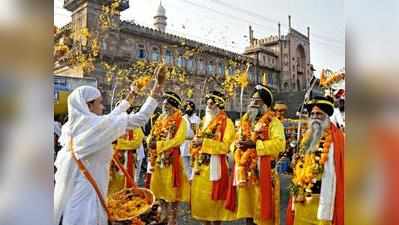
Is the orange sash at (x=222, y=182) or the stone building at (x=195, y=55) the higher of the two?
the stone building at (x=195, y=55)

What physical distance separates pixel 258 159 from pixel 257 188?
0.22 metres

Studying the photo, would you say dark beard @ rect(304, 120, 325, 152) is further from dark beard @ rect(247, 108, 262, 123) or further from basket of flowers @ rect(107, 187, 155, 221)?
basket of flowers @ rect(107, 187, 155, 221)

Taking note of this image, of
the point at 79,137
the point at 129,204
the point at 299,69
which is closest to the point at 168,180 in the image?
the point at 129,204

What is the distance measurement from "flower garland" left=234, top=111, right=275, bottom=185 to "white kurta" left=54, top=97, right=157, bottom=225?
1286mm

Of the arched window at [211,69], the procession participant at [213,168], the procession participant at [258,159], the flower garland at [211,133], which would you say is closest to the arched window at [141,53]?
the arched window at [211,69]

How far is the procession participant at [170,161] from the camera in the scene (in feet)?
13.1

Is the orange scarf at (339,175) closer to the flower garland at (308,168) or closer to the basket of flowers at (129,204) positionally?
the flower garland at (308,168)

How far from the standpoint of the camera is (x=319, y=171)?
8.70 ft

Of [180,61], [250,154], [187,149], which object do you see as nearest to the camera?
[250,154]

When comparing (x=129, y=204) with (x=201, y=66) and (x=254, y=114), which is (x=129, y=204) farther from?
(x=201, y=66)

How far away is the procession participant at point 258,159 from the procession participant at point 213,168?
0.16m

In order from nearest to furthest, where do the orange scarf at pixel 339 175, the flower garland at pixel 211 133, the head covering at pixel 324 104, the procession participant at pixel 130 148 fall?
1. the orange scarf at pixel 339 175
2. the head covering at pixel 324 104
3. the flower garland at pixel 211 133
4. the procession participant at pixel 130 148
